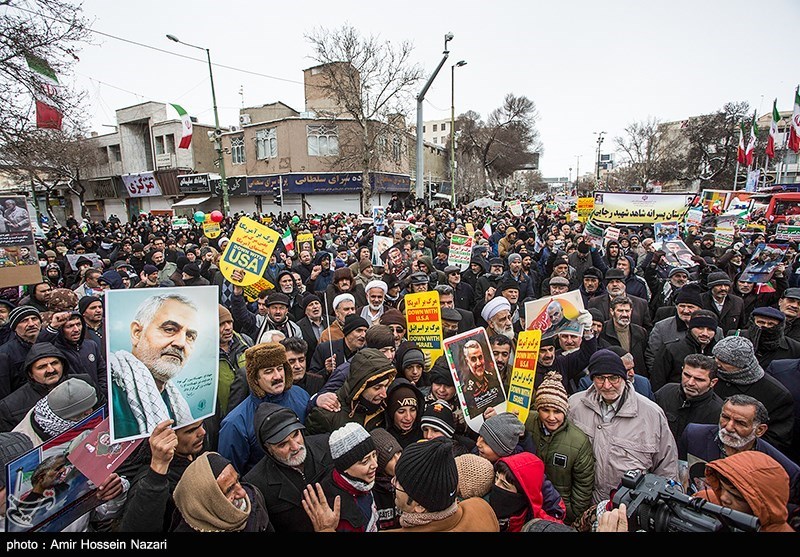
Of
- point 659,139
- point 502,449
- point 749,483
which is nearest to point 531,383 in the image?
point 502,449

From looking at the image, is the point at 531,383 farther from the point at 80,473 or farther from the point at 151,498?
the point at 80,473

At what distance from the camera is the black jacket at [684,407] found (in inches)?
123

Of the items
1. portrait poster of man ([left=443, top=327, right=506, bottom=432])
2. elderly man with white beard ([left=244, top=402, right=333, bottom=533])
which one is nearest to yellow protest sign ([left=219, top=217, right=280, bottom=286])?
portrait poster of man ([left=443, top=327, right=506, bottom=432])

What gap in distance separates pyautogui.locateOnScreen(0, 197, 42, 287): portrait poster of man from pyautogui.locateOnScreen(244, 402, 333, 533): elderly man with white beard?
250 inches

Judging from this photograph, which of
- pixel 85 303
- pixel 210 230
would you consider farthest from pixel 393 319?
pixel 210 230

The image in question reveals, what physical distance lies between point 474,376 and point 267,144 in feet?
116

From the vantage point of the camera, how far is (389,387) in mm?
3162

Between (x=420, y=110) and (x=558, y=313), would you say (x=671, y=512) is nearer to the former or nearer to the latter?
(x=558, y=313)

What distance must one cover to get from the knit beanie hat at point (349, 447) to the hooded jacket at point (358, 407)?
0.73 meters

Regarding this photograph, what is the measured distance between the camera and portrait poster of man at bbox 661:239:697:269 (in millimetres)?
7610

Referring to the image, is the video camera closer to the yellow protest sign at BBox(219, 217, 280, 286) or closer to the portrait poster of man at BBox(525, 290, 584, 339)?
the portrait poster of man at BBox(525, 290, 584, 339)

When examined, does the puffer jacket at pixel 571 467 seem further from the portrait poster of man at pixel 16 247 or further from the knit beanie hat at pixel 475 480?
the portrait poster of man at pixel 16 247

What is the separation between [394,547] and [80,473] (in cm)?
147

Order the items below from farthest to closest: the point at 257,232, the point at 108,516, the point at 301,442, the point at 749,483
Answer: the point at 257,232
the point at 301,442
the point at 108,516
the point at 749,483
